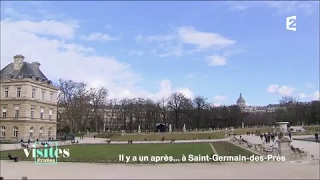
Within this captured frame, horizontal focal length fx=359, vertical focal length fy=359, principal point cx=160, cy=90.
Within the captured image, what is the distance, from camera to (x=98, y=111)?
90000 mm

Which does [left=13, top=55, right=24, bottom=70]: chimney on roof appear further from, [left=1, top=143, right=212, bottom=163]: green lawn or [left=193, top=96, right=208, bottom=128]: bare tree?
[left=193, top=96, right=208, bottom=128]: bare tree

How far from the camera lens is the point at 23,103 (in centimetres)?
6012

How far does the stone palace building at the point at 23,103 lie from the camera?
59875mm

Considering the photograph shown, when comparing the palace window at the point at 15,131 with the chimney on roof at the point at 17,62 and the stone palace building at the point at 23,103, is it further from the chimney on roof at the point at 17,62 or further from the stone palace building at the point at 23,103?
the chimney on roof at the point at 17,62

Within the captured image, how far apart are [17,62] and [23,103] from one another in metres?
8.48

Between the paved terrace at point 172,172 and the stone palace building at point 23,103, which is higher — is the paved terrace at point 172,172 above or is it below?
below

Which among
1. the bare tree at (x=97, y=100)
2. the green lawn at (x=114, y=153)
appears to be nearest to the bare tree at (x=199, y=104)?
the bare tree at (x=97, y=100)

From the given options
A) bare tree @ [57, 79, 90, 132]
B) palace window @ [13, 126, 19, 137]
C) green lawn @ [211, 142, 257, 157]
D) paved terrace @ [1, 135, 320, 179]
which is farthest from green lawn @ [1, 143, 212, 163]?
bare tree @ [57, 79, 90, 132]

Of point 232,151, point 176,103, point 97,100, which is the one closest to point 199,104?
point 176,103

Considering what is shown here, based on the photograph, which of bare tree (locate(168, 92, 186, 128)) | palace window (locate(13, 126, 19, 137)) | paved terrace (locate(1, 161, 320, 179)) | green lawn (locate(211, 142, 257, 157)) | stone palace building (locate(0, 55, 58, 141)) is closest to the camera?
paved terrace (locate(1, 161, 320, 179))

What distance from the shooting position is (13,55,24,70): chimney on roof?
6381cm

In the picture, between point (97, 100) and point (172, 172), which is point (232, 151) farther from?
point (97, 100)

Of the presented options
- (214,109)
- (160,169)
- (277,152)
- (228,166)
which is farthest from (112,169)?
(214,109)

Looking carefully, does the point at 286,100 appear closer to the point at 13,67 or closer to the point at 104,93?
the point at 104,93
